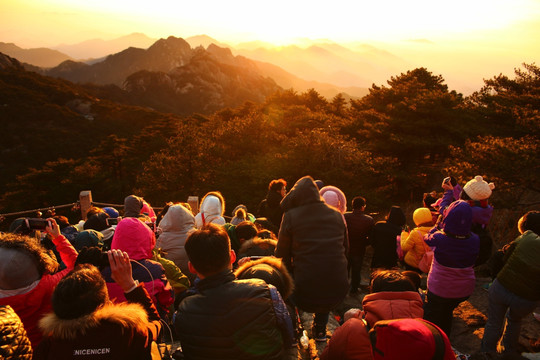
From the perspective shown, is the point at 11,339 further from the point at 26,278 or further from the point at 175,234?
the point at 175,234

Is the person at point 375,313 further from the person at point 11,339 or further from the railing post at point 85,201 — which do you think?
the railing post at point 85,201

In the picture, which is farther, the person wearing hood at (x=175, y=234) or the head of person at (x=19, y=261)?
the person wearing hood at (x=175, y=234)

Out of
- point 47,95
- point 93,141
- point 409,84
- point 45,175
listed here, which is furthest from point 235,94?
point 409,84

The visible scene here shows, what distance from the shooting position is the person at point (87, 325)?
64.7 inches

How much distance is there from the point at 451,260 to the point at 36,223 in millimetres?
4237

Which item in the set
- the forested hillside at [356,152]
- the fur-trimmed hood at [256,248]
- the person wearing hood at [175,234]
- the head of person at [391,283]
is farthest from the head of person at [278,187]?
the forested hillside at [356,152]

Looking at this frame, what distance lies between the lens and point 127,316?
174cm

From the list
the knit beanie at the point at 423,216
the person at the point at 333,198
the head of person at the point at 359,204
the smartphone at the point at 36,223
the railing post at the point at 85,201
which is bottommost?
the railing post at the point at 85,201

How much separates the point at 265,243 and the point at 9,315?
2.12 metres

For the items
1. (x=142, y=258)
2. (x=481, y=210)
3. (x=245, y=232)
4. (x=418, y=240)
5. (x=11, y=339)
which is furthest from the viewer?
(x=418, y=240)

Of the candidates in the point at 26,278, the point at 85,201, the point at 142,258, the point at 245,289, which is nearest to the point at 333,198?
the point at 142,258

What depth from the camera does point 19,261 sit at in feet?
6.95

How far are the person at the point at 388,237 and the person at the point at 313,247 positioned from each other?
214cm

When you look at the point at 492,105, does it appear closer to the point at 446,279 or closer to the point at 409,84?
the point at 409,84
